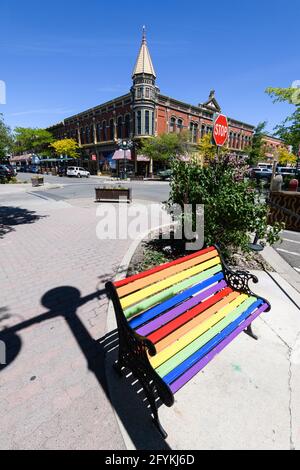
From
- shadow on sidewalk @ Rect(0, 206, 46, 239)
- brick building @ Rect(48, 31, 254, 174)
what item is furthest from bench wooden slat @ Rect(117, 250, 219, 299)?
brick building @ Rect(48, 31, 254, 174)

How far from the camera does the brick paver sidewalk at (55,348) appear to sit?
197 cm

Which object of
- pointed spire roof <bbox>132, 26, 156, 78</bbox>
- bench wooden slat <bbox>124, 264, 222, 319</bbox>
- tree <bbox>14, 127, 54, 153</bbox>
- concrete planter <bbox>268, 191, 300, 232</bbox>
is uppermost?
pointed spire roof <bbox>132, 26, 156, 78</bbox>

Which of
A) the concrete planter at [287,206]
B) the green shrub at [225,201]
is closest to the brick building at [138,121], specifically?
the concrete planter at [287,206]

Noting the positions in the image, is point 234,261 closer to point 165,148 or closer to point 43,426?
point 43,426

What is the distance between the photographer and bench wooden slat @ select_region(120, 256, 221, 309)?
2.27 m

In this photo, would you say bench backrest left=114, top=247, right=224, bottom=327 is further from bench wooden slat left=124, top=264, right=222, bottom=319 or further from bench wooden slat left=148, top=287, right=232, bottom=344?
bench wooden slat left=148, top=287, right=232, bottom=344

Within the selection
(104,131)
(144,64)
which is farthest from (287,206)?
(104,131)

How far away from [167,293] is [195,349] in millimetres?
625

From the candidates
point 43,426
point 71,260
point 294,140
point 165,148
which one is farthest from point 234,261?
point 165,148

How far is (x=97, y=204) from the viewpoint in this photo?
41.9 ft

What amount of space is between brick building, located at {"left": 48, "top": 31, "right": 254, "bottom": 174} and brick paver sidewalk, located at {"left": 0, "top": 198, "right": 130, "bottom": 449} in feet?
107

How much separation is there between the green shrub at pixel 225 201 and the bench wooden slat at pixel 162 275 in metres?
1.46

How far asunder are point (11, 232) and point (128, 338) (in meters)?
6.83
